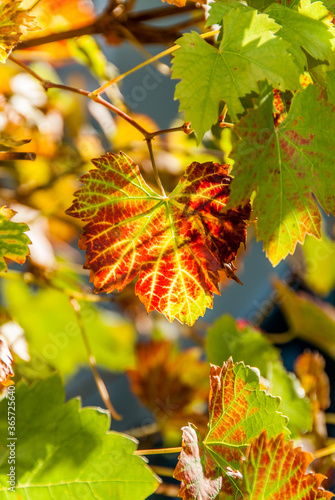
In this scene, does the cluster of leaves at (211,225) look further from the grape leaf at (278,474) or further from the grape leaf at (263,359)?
the grape leaf at (263,359)

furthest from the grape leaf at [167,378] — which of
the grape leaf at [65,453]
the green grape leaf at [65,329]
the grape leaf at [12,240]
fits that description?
the grape leaf at [12,240]

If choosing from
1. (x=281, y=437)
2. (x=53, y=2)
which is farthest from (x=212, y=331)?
(x=53, y=2)

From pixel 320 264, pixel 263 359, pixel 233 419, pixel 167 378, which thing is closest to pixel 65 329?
pixel 167 378

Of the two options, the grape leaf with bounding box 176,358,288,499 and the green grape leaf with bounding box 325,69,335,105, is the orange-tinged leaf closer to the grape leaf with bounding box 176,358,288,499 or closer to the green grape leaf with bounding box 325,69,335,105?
the grape leaf with bounding box 176,358,288,499

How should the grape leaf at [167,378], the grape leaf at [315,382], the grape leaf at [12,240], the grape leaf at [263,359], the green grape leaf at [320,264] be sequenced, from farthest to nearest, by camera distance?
1. the green grape leaf at [320,264]
2. the grape leaf at [167,378]
3. the grape leaf at [315,382]
4. the grape leaf at [263,359]
5. the grape leaf at [12,240]

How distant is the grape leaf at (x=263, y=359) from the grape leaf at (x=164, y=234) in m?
0.23

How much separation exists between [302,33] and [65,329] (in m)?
0.68

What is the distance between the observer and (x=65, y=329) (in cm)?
88

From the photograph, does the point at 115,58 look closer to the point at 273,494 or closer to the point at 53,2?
the point at 53,2

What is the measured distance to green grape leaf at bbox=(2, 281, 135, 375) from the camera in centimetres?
85

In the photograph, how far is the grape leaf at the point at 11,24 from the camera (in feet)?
1.07

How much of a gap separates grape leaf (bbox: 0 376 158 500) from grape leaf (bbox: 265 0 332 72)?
32 centimetres

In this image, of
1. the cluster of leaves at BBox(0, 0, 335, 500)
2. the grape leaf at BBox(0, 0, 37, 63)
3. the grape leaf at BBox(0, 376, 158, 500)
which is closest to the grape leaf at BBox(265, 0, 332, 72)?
the cluster of leaves at BBox(0, 0, 335, 500)

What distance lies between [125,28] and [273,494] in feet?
1.54
